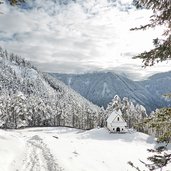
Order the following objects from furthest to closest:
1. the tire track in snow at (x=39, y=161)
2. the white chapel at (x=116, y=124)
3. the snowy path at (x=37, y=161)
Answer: the white chapel at (x=116, y=124) → the tire track in snow at (x=39, y=161) → the snowy path at (x=37, y=161)

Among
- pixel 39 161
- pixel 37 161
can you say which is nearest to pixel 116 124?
pixel 39 161

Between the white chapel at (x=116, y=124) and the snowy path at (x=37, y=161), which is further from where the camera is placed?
the white chapel at (x=116, y=124)

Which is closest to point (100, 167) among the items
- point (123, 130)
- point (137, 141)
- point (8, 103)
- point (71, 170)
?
point (71, 170)

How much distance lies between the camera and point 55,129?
337 feet

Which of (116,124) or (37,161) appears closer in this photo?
(37,161)

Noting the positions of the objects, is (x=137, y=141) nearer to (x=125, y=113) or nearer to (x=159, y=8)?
(x=125, y=113)

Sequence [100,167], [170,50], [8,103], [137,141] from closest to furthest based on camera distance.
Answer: [170,50] < [100,167] < [137,141] < [8,103]

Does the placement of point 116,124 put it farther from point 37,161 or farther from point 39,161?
point 37,161

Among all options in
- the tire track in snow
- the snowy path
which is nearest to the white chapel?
the tire track in snow

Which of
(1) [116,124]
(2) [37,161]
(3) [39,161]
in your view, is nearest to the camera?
(2) [37,161]

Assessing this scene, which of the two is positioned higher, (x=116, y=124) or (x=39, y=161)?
(x=116, y=124)

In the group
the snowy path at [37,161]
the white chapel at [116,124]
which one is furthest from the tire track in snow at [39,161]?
the white chapel at [116,124]

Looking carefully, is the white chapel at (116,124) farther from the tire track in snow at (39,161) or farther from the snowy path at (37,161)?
the snowy path at (37,161)

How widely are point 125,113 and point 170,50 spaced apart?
111982 mm
